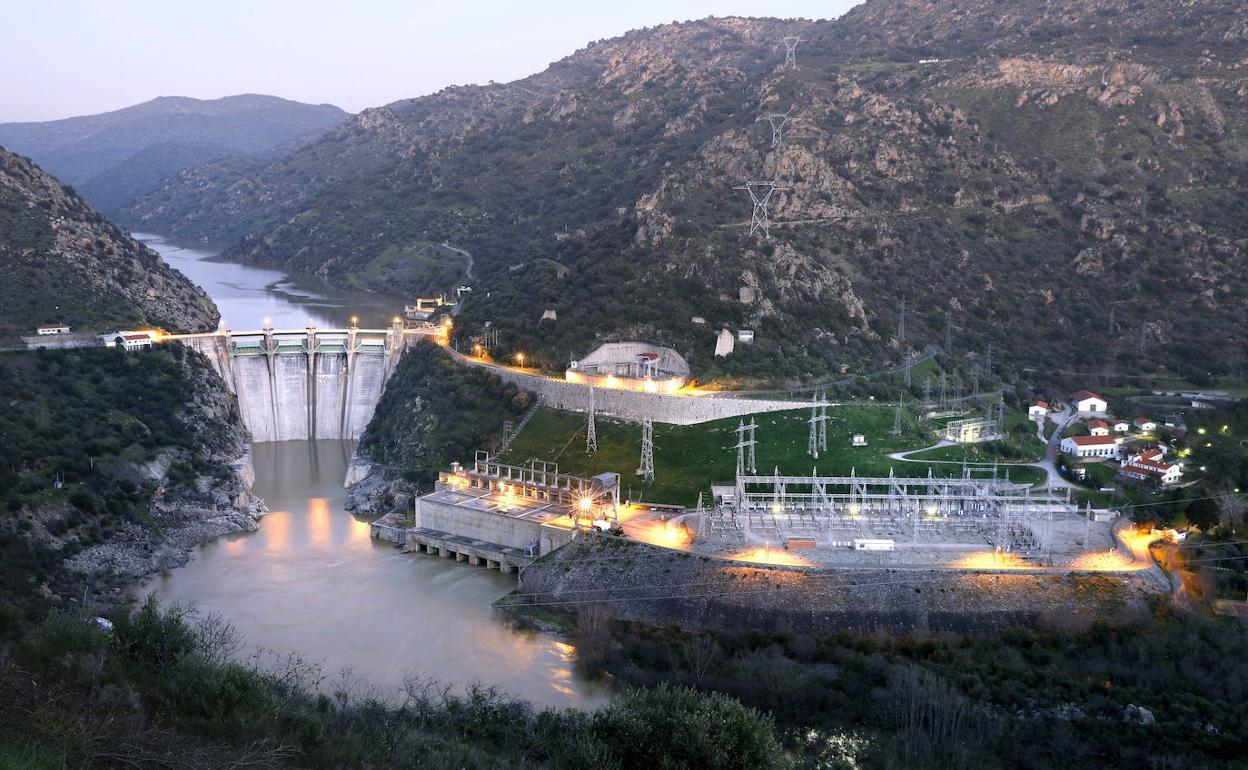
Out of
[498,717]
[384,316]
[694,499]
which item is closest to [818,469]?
[694,499]

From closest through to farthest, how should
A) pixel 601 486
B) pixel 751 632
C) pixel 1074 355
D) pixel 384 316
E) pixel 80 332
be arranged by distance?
pixel 751 632, pixel 601 486, pixel 80 332, pixel 1074 355, pixel 384 316

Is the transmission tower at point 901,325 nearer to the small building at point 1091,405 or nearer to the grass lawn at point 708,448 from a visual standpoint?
the small building at point 1091,405

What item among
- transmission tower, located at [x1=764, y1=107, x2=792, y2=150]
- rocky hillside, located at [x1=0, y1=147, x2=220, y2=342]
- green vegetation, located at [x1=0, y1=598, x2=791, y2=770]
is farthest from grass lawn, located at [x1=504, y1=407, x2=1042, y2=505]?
transmission tower, located at [x1=764, y1=107, x2=792, y2=150]

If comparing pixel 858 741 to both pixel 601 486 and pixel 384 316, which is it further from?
pixel 384 316

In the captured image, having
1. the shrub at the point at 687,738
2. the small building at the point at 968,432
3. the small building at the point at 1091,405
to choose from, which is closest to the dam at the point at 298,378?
the small building at the point at 968,432

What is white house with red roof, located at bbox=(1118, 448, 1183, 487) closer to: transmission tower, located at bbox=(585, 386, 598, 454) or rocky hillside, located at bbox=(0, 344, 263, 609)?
transmission tower, located at bbox=(585, 386, 598, 454)

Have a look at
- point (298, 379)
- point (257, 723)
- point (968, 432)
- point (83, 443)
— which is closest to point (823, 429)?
point (968, 432)
